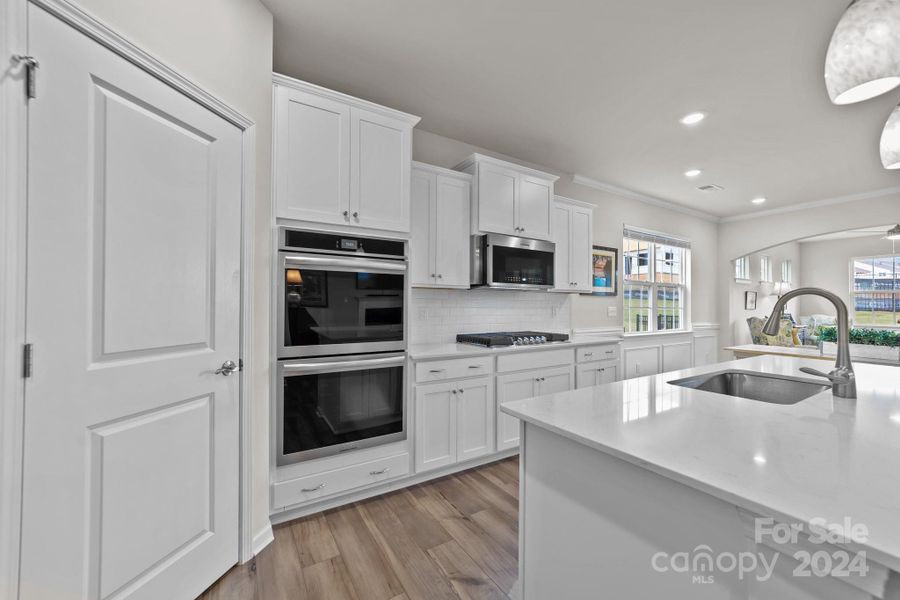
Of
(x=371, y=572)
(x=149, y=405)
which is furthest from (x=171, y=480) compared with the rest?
(x=371, y=572)

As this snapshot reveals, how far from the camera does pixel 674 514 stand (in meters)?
0.84

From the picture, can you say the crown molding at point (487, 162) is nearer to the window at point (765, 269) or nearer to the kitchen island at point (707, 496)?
the kitchen island at point (707, 496)

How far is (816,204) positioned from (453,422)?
605 centimetres

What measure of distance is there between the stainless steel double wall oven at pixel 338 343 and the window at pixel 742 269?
6499mm

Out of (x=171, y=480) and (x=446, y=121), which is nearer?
(x=171, y=480)

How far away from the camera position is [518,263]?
326 cm

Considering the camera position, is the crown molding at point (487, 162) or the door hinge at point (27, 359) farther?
the crown molding at point (487, 162)

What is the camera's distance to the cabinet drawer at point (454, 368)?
2525 millimetres

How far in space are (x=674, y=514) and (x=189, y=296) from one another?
5.85 ft

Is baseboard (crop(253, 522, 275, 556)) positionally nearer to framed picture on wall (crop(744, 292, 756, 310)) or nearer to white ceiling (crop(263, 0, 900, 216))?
white ceiling (crop(263, 0, 900, 216))

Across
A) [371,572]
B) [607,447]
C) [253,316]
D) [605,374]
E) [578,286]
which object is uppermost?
[578,286]

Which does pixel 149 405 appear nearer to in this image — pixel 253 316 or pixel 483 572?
pixel 253 316

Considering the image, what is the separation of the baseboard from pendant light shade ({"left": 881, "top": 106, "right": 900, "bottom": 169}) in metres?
3.21

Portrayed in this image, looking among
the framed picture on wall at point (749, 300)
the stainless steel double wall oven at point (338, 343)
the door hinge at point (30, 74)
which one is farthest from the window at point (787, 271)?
the door hinge at point (30, 74)
